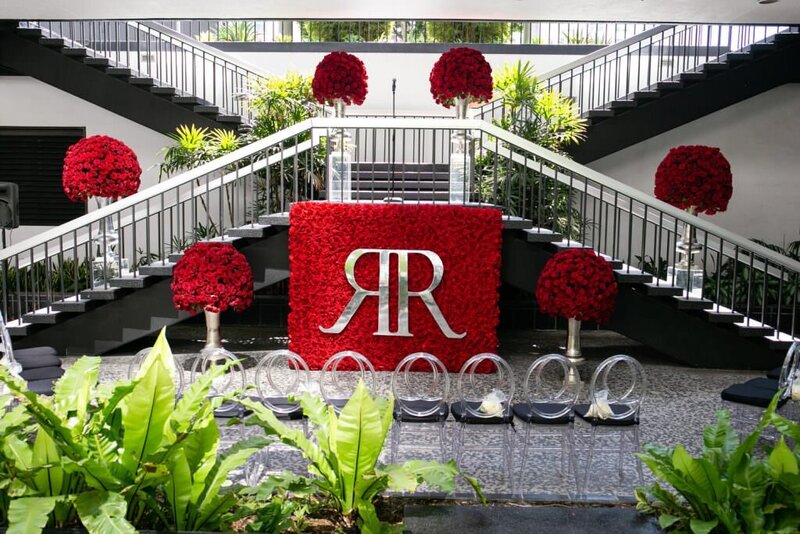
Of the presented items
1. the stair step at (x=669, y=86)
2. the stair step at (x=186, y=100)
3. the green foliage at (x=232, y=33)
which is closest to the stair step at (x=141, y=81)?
the stair step at (x=186, y=100)

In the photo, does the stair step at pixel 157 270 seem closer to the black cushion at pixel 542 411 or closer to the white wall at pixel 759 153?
the black cushion at pixel 542 411

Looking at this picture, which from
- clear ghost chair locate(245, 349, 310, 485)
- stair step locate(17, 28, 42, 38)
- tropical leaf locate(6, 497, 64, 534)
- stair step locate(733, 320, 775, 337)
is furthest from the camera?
stair step locate(17, 28, 42, 38)

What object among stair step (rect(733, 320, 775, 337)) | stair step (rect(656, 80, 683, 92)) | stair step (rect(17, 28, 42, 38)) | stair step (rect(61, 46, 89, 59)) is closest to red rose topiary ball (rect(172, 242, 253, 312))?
stair step (rect(733, 320, 775, 337))

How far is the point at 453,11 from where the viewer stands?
31.4 feet

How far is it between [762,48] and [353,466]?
9.32 meters

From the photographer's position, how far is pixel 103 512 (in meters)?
2.89

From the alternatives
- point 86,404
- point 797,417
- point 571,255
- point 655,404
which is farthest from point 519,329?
point 86,404

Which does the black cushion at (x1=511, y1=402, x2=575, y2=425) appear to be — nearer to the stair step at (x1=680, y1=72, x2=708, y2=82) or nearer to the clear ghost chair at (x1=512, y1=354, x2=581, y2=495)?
the clear ghost chair at (x1=512, y1=354, x2=581, y2=495)

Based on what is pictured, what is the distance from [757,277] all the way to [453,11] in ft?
15.8

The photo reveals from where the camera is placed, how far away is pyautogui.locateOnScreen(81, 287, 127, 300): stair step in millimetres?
7770

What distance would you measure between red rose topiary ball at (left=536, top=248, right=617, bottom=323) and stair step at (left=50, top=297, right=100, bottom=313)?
4145mm

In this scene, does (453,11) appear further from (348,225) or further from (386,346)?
(386,346)

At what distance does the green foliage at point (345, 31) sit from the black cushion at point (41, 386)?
8484 millimetres

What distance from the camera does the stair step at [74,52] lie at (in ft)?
36.2
